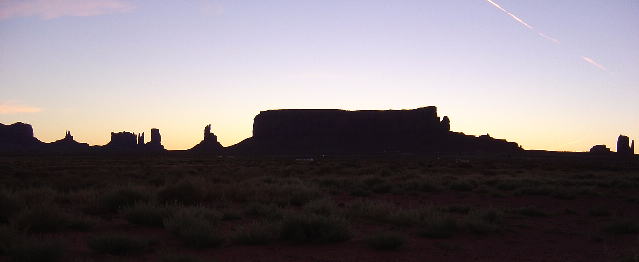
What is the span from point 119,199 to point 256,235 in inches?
270

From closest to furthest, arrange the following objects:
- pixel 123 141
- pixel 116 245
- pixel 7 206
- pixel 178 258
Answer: pixel 178 258
pixel 116 245
pixel 7 206
pixel 123 141

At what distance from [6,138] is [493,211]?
18242 centimetres

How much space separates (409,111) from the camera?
148 metres

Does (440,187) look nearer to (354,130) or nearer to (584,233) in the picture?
(584,233)

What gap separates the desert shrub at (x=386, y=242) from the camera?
11258mm

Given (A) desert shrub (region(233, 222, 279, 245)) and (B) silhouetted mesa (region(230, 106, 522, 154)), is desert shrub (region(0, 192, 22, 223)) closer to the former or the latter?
(A) desert shrub (region(233, 222, 279, 245))

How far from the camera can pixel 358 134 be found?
14575 cm

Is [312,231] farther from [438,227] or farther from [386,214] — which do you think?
[386,214]

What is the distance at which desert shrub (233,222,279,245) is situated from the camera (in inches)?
451

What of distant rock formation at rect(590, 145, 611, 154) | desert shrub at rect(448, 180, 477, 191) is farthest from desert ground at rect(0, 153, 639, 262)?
distant rock formation at rect(590, 145, 611, 154)

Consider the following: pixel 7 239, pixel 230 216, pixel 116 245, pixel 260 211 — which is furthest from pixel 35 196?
pixel 116 245

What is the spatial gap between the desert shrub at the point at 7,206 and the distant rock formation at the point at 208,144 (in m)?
142

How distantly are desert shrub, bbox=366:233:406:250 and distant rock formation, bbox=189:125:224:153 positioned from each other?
14655 centimetres

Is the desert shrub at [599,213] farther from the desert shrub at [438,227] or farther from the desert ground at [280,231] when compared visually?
the desert shrub at [438,227]
